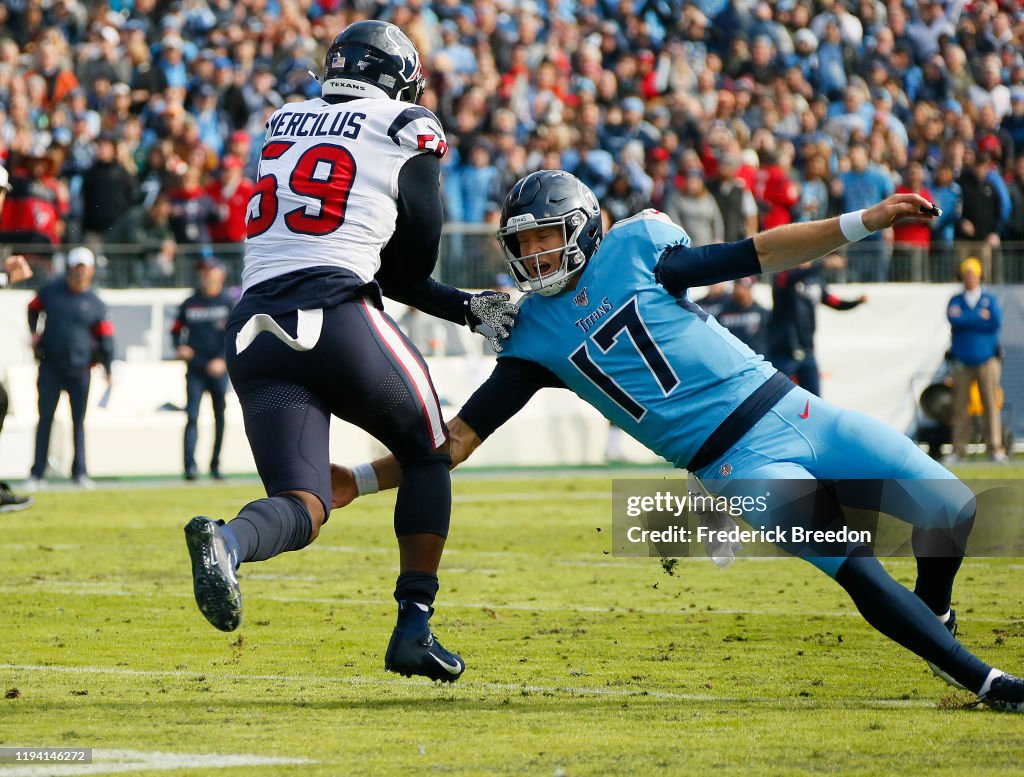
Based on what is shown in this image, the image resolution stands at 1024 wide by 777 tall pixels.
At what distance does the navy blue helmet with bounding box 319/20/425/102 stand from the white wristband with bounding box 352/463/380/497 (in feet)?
4.06

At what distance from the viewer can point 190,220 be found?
52.1 feet

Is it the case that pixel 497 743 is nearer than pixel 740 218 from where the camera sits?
Yes

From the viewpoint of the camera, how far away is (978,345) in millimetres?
16109

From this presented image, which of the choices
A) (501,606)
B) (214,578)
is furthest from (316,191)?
(501,606)

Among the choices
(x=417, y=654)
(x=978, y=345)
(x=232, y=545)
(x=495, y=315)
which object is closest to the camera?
(x=232, y=545)

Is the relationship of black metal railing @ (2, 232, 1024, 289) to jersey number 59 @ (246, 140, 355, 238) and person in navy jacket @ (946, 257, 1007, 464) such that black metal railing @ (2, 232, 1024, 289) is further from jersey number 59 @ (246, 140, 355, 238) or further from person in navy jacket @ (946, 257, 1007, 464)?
jersey number 59 @ (246, 140, 355, 238)

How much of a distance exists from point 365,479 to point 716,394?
125 cm

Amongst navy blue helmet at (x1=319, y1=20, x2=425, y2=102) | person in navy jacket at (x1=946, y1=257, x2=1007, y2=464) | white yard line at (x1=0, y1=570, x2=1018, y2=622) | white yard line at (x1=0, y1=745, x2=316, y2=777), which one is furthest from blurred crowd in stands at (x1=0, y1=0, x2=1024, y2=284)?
white yard line at (x1=0, y1=745, x2=316, y2=777)

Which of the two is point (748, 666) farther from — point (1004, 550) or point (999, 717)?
point (1004, 550)

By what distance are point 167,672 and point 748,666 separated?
1.94 meters

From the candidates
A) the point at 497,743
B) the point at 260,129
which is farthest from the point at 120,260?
the point at 497,743

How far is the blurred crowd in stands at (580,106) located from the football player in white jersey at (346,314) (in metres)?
10.8

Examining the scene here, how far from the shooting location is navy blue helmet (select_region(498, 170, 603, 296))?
203 inches

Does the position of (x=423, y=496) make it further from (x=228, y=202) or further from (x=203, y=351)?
(x=228, y=202)
